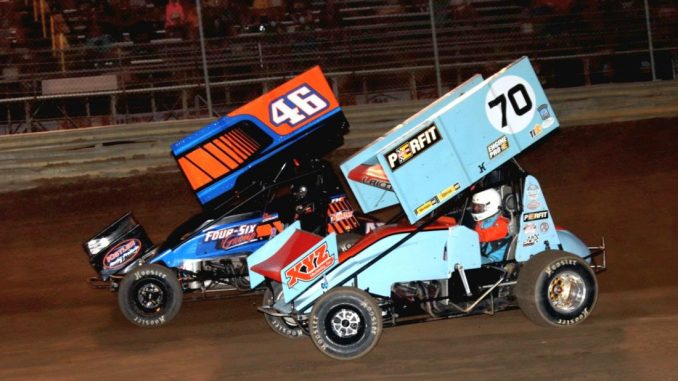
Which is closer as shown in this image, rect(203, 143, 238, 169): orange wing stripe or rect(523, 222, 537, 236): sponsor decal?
rect(523, 222, 537, 236): sponsor decal

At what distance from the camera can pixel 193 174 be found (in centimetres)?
952

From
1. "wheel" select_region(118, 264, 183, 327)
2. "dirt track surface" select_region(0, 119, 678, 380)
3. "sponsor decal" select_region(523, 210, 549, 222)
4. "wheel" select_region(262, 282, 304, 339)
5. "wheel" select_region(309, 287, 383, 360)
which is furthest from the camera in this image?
"wheel" select_region(118, 264, 183, 327)

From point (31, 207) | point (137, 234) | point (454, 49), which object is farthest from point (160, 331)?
point (454, 49)

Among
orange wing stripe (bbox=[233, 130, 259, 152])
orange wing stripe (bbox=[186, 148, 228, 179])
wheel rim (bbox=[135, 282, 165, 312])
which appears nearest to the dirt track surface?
wheel rim (bbox=[135, 282, 165, 312])

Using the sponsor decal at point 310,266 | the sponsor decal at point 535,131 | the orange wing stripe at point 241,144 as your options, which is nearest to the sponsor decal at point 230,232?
the orange wing stripe at point 241,144

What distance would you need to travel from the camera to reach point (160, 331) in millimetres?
9344

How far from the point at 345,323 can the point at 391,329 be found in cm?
111

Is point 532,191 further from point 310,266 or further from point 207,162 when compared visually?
point 207,162

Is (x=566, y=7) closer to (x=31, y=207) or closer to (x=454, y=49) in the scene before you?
(x=454, y=49)

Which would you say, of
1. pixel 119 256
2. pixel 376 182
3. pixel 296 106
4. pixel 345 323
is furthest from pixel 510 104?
pixel 119 256

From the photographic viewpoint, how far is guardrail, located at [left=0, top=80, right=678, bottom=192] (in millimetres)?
14070

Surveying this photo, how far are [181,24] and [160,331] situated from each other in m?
6.89

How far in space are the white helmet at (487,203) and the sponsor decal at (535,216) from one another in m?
0.29

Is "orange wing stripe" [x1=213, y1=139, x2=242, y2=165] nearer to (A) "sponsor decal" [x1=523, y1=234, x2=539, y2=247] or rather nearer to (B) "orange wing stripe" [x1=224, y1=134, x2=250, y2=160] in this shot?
(B) "orange wing stripe" [x1=224, y1=134, x2=250, y2=160]
